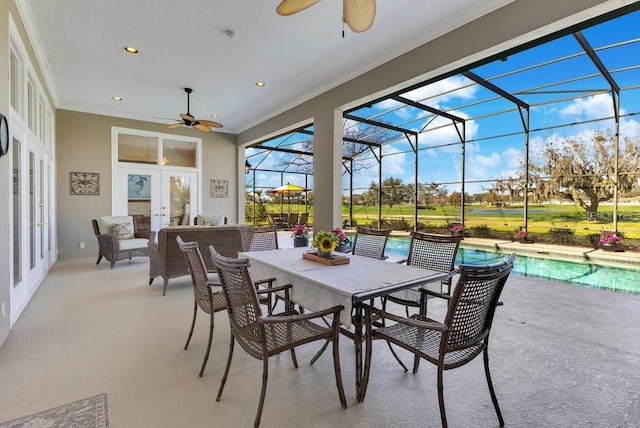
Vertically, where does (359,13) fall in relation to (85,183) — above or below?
above

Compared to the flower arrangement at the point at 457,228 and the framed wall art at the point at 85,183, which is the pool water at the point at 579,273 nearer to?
the flower arrangement at the point at 457,228

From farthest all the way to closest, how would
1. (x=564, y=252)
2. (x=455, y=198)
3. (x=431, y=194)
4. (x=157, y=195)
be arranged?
(x=431, y=194), (x=455, y=198), (x=157, y=195), (x=564, y=252)

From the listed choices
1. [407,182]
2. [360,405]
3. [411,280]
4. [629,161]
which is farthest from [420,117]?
[360,405]

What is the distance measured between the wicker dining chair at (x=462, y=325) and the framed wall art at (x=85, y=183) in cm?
761

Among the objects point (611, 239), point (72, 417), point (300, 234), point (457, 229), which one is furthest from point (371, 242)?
point (611, 239)

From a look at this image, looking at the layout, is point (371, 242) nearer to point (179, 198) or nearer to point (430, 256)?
point (430, 256)

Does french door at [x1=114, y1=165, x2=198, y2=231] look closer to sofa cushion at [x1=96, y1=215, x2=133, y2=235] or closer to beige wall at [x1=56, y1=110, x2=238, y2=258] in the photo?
beige wall at [x1=56, y1=110, x2=238, y2=258]

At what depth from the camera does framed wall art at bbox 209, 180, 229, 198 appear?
27.9 ft

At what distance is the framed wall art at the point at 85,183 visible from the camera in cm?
686

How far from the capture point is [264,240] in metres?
3.57

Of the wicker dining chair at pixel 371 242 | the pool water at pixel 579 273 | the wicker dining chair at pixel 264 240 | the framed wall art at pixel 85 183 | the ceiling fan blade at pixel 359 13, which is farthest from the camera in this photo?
the framed wall art at pixel 85 183

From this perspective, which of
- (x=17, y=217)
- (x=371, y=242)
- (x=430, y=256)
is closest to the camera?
(x=430, y=256)

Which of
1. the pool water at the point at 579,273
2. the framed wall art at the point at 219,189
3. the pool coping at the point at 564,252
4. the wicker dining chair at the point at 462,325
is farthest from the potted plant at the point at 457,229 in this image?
the wicker dining chair at the point at 462,325

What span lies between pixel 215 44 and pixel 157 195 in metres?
4.95
